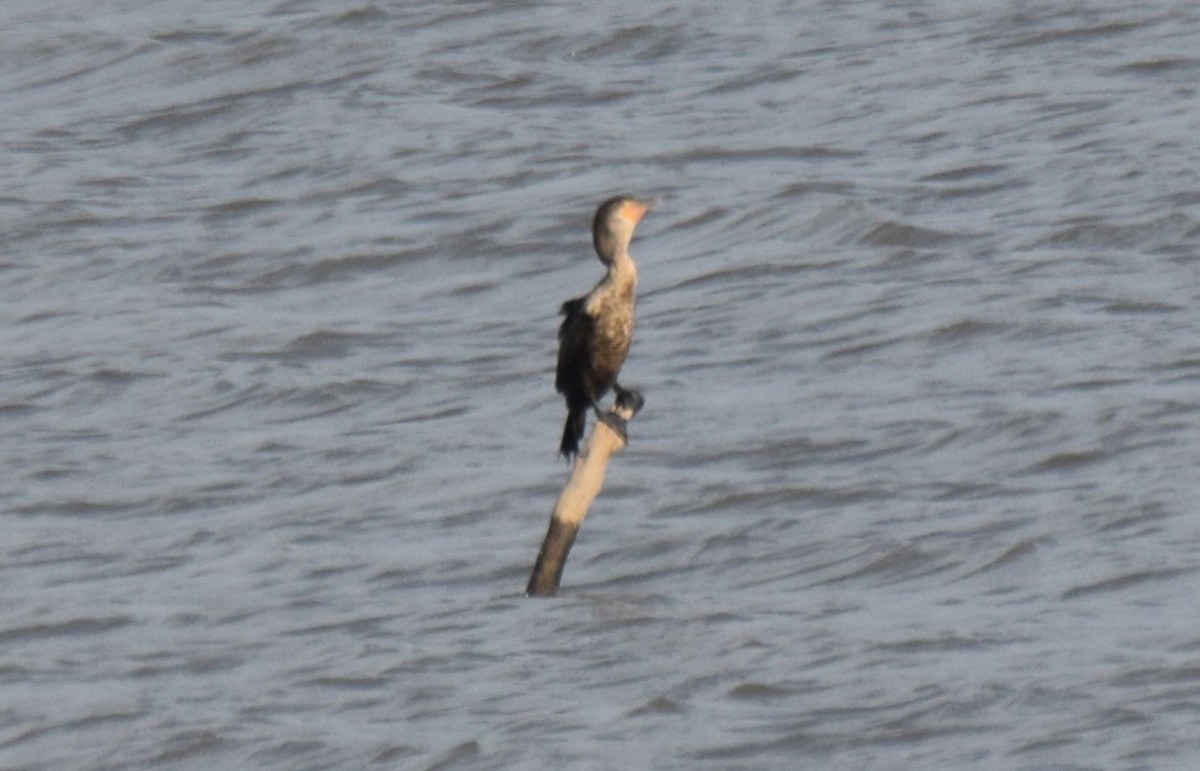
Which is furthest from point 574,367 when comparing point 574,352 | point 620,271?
point 620,271

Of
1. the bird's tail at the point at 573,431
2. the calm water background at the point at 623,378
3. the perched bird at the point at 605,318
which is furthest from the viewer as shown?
the bird's tail at the point at 573,431

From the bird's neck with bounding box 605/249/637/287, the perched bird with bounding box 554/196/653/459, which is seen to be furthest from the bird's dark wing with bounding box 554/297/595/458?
the bird's neck with bounding box 605/249/637/287

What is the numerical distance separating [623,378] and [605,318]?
3.80 meters

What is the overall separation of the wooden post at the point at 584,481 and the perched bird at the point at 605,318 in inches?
1.9

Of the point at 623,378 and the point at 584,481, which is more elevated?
the point at 584,481

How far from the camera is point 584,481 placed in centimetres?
759

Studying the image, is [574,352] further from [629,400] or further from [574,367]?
[629,400]

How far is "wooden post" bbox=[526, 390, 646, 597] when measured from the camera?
739 cm

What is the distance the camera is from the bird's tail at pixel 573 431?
7.56 m

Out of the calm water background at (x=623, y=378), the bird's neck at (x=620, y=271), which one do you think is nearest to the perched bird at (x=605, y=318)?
the bird's neck at (x=620, y=271)

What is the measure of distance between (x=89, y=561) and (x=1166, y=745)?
3.87 m

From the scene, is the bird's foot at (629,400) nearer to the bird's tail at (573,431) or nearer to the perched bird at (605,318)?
the perched bird at (605,318)

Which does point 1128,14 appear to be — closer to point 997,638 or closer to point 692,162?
point 692,162

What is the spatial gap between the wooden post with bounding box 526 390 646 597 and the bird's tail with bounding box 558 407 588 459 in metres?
0.03
